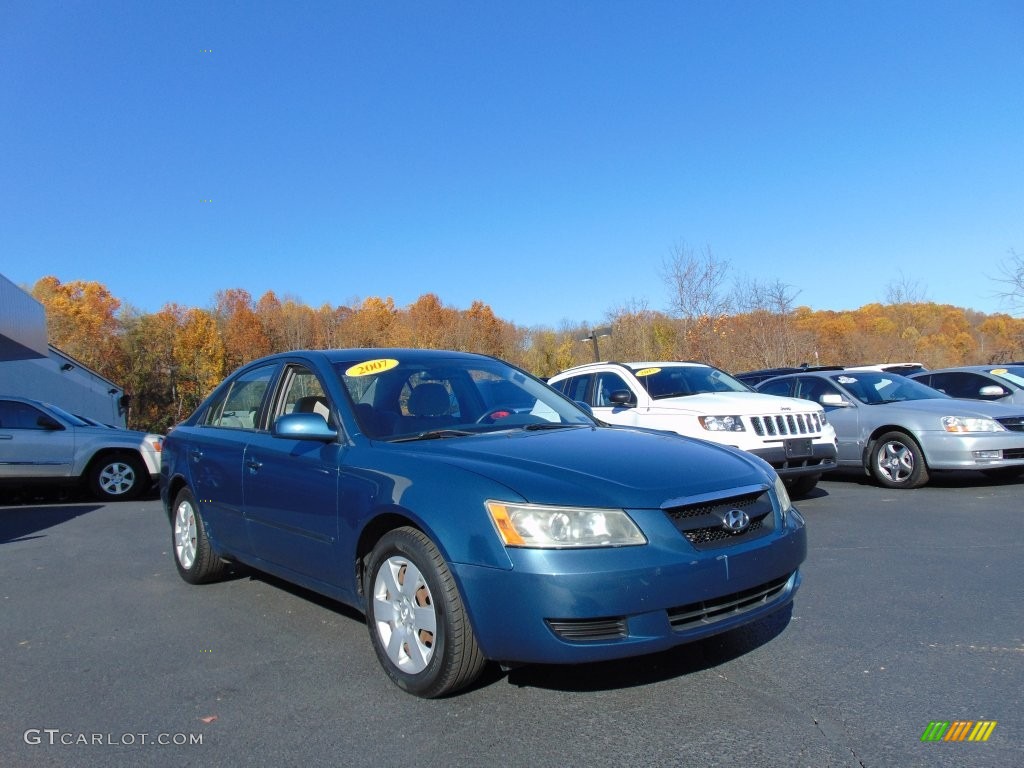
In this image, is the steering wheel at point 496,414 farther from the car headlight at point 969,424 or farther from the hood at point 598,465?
the car headlight at point 969,424

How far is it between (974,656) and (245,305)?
6506 cm

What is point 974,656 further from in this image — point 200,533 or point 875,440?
point 875,440

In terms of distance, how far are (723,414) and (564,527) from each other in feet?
18.7

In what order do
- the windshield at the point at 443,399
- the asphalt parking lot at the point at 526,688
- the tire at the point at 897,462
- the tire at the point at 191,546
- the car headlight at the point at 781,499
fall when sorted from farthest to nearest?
the tire at the point at 897,462
the tire at the point at 191,546
the windshield at the point at 443,399
the car headlight at the point at 781,499
the asphalt parking lot at the point at 526,688

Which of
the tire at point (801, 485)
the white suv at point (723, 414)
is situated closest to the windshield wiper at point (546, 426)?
the white suv at point (723, 414)

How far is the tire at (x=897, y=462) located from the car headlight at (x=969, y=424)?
41 cm

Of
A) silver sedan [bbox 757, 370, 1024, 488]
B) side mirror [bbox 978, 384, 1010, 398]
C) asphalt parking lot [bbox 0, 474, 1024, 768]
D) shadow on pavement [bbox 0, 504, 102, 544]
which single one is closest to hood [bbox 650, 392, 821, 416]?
silver sedan [bbox 757, 370, 1024, 488]

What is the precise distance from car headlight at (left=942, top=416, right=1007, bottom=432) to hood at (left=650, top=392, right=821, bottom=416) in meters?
1.75

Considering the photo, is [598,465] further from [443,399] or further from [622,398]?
[622,398]

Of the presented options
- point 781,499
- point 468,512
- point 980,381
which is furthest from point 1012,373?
point 468,512

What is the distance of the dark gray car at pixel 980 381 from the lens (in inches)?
435

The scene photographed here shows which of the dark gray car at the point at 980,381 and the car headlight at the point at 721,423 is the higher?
the dark gray car at the point at 980,381

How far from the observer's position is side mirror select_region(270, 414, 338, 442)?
3973 millimetres

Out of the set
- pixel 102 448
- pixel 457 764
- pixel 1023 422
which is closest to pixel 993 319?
pixel 1023 422
